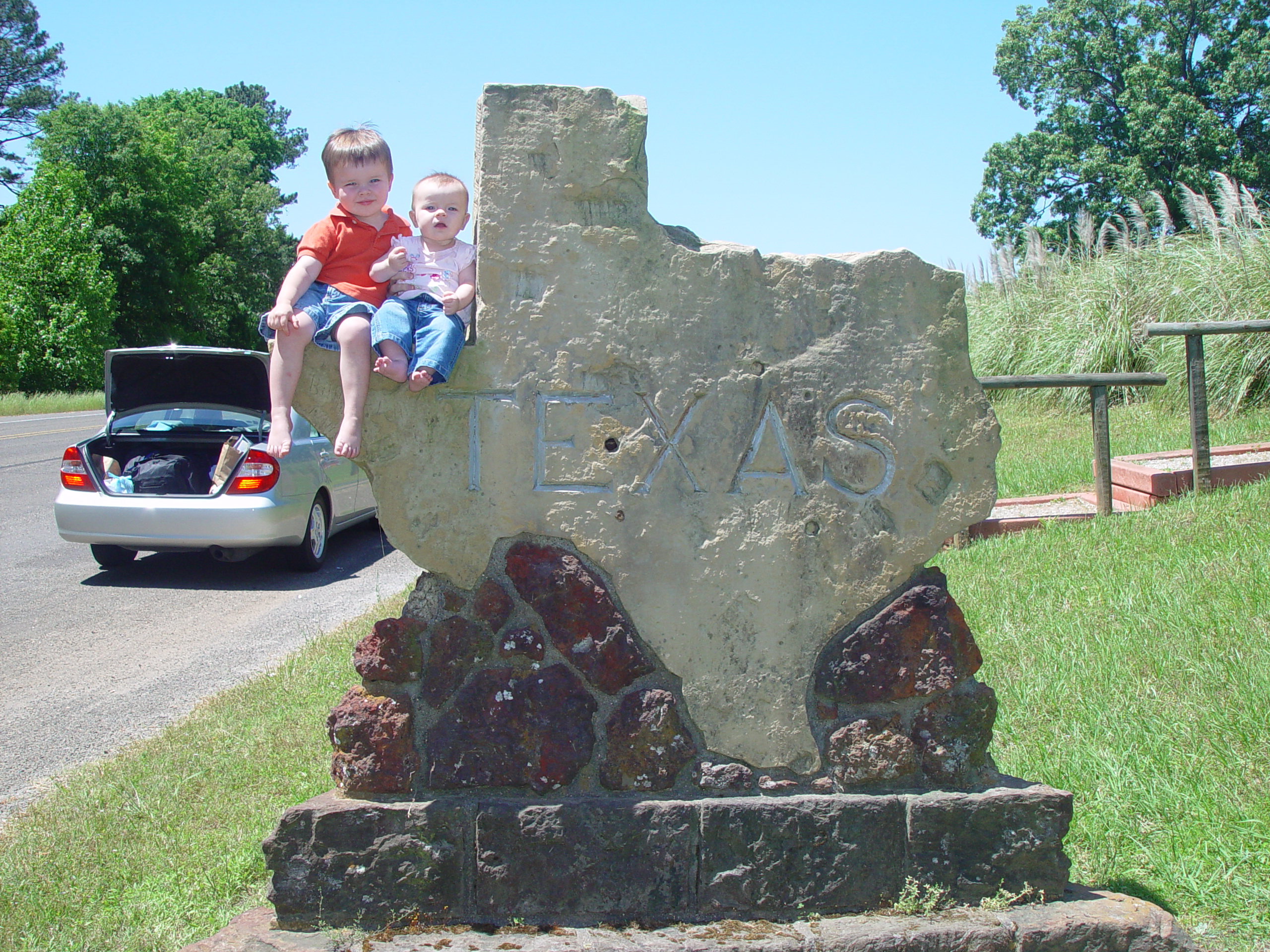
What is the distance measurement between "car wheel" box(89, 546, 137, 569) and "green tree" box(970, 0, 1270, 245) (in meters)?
24.0

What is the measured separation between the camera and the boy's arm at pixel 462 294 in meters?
2.89

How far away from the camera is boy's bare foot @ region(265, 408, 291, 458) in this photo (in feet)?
8.98

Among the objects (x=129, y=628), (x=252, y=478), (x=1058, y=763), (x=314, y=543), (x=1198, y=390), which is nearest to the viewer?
(x=1058, y=763)

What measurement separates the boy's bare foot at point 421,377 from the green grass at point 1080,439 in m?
6.57

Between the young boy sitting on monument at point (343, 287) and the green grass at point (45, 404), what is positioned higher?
the green grass at point (45, 404)

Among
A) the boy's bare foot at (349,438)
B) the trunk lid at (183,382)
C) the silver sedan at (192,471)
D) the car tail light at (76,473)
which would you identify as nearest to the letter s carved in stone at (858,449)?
the boy's bare foot at (349,438)

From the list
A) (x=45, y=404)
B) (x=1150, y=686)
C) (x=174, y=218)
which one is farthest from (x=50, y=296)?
(x=1150, y=686)

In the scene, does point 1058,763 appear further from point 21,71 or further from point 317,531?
point 21,71

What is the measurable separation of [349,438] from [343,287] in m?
0.43

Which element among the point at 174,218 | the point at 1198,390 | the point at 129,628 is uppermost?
the point at 174,218

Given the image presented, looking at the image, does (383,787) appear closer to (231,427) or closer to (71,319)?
(231,427)

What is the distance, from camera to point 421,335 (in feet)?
9.45

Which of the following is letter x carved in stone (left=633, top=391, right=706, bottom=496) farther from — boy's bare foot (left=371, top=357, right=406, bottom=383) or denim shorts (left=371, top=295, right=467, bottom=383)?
boy's bare foot (left=371, top=357, right=406, bottom=383)

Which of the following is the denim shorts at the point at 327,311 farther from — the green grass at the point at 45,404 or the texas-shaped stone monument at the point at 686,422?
the green grass at the point at 45,404
